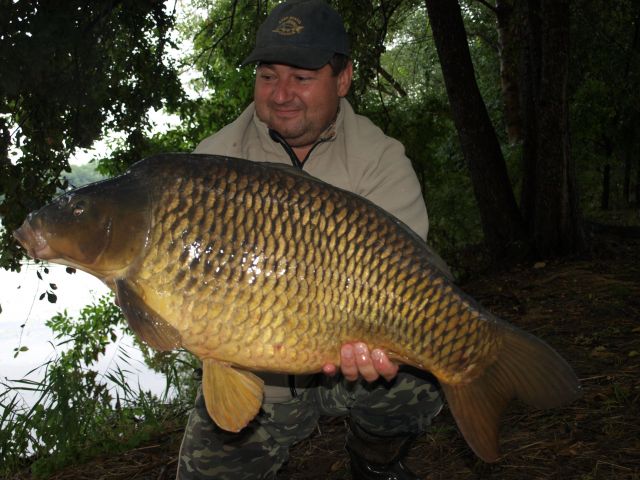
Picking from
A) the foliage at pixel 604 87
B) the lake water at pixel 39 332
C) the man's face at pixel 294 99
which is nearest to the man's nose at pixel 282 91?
the man's face at pixel 294 99

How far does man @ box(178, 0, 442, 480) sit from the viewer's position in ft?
6.51

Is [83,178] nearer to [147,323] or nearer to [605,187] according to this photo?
[605,187]

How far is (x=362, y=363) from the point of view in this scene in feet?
5.12

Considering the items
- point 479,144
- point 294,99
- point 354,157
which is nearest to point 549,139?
point 479,144

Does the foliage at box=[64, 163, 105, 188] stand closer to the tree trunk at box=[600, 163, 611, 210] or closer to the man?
the man

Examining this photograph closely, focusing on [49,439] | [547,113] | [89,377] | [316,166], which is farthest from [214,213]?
[547,113]

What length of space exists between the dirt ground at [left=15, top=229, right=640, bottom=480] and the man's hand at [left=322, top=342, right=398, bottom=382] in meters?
0.77

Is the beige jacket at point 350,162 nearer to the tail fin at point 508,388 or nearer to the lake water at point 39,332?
the tail fin at point 508,388

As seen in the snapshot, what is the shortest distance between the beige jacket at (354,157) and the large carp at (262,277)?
0.49 metres

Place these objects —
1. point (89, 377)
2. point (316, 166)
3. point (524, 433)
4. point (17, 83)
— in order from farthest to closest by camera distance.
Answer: point (89, 377) → point (17, 83) → point (524, 433) → point (316, 166)

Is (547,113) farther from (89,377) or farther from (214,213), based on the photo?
(214,213)

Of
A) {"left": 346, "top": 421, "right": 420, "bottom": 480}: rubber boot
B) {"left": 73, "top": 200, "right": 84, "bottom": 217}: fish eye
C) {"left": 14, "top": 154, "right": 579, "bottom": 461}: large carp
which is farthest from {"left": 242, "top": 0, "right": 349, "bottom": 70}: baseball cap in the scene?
{"left": 346, "top": 421, "right": 420, "bottom": 480}: rubber boot

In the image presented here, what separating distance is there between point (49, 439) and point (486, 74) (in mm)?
11993

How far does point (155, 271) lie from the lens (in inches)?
54.7
